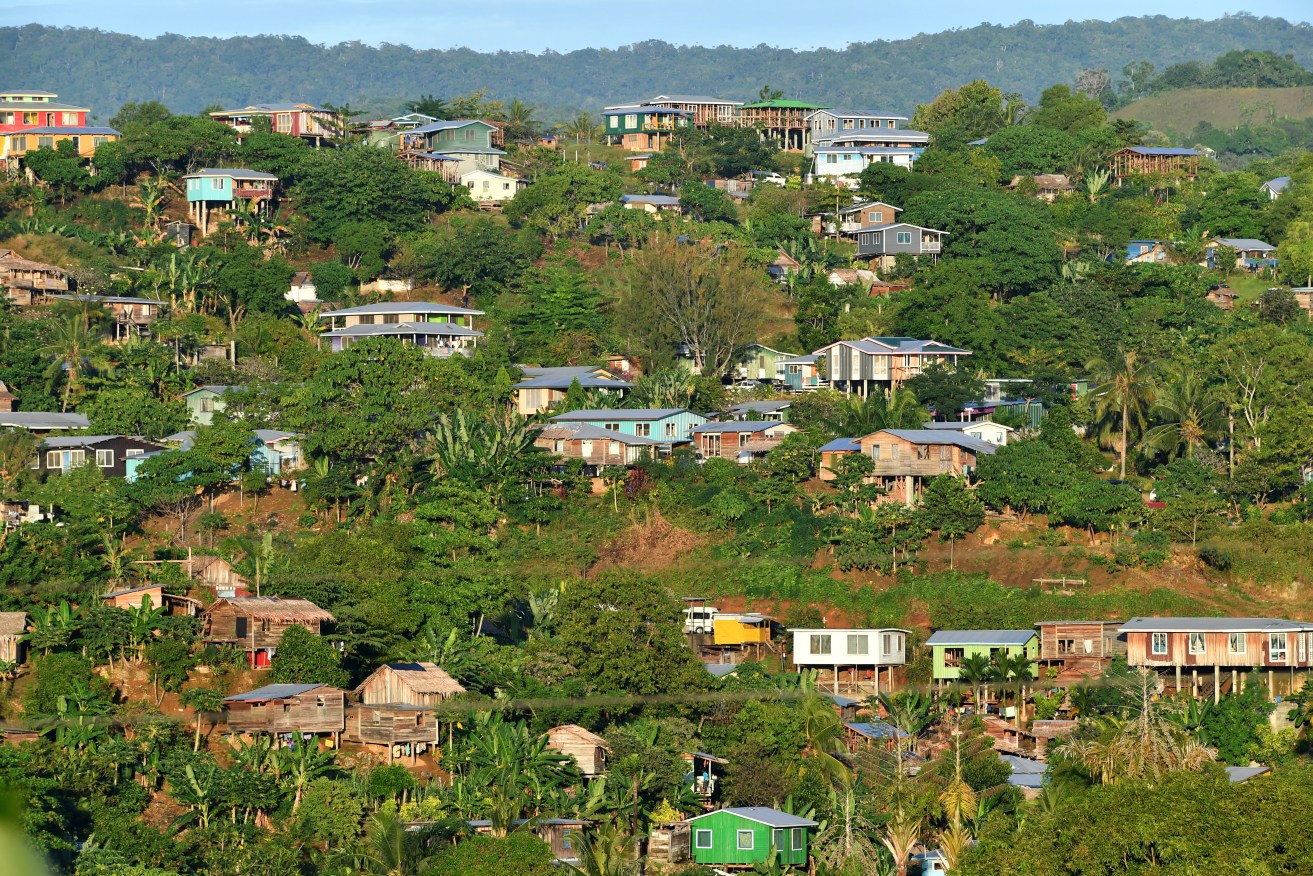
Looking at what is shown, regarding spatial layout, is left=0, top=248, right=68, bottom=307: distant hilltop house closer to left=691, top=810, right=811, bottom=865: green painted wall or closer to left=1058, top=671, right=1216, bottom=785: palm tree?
left=691, top=810, right=811, bottom=865: green painted wall

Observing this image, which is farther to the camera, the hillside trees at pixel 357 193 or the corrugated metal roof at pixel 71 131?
the corrugated metal roof at pixel 71 131

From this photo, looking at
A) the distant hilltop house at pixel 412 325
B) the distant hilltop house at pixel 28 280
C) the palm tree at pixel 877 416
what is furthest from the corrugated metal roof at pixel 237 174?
the palm tree at pixel 877 416

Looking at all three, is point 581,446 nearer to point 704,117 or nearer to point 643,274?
point 643,274

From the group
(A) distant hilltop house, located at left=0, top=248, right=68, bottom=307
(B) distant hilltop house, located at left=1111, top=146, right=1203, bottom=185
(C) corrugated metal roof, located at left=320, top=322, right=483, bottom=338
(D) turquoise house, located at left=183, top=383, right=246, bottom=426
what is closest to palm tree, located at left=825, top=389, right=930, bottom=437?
(C) corrugated metal roof, located at left=320, top=322, right=483, bottom=338

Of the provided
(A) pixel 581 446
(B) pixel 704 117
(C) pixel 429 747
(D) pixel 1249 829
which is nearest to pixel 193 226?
(A) pixel 581 446

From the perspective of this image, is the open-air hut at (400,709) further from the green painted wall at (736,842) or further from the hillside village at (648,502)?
the green painted wall at (736,842)
